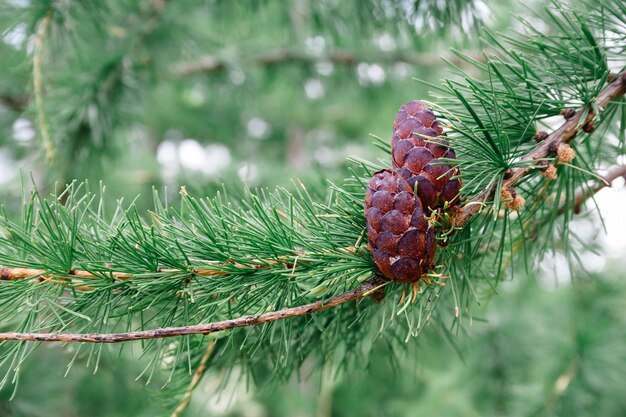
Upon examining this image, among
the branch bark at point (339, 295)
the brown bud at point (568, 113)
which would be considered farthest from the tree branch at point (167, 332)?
the brown bud at point (568, 113)

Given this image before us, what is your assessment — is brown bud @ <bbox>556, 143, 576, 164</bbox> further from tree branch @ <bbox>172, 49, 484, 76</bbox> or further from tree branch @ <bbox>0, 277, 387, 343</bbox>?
tree branch @ <bbox>172, 49, 484, 76</bbox>

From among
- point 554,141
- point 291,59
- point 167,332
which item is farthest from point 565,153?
point 291,59

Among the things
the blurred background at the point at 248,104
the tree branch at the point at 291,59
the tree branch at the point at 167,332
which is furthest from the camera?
the tree branch at the point at 291,59

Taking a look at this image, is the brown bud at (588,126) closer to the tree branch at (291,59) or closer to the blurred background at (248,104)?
→ the blurred background at (248,104)

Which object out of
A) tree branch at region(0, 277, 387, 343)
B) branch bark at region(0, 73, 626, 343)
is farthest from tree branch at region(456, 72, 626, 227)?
tree branch at region(0, 277, 387, 343)

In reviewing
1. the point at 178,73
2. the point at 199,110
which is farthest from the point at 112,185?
the point at 199,110

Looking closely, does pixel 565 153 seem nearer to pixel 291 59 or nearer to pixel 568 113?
pixel 568 113

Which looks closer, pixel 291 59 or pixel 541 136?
pixel 541 136
